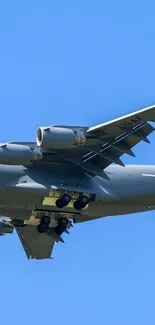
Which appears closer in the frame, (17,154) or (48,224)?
(17,154)

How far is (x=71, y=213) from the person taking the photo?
110 ft

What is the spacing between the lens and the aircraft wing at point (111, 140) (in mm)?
29859

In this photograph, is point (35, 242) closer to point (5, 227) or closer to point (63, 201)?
point (5, 227)

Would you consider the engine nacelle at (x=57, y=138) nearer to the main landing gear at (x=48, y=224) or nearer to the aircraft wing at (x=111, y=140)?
the aircraft wing at (x=111, y=140)

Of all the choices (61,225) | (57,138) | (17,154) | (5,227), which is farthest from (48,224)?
(57,138)

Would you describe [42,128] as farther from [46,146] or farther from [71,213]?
[71,213]

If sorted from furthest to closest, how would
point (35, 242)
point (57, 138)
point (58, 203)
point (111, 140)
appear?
point (35, 242), point (58, 203), point (111, 140), point (57, 138)

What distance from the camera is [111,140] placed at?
101ft

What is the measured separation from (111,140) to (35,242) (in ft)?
27.8

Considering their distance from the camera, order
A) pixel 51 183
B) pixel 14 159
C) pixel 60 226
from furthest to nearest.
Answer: pixel 60 226 → pixel 51 183 → pixel 14 159

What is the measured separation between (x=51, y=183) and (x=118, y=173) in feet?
9.12

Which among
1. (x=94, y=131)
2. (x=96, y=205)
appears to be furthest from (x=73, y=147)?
(x=96, y=205)

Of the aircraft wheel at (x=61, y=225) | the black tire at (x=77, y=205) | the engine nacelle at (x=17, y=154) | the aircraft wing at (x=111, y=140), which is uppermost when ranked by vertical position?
the aircraft wing at (x=111, y=140)

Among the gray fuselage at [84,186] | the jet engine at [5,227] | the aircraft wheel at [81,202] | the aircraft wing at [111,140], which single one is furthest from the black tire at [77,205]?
the jet engine at [5,227]
